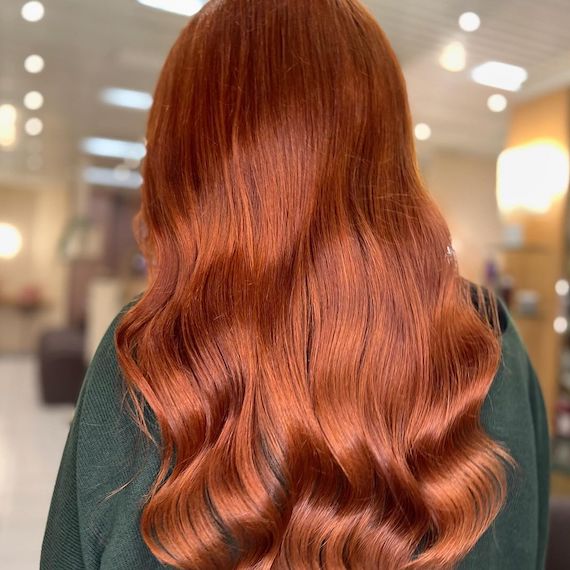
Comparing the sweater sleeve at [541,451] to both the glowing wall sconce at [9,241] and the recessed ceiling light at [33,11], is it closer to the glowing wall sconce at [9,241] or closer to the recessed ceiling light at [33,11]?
the recessed ceiling light at [33,11]

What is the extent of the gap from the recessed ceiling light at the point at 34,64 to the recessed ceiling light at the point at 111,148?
3.13ft

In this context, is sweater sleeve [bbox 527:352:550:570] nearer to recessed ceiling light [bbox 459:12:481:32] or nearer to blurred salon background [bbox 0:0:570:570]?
blurred salon background [bbox 0:0:570:570]

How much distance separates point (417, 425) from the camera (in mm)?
536

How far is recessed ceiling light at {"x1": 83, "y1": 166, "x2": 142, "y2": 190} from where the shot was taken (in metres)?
4.41

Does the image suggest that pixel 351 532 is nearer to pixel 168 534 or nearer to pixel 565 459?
pixel 168 534

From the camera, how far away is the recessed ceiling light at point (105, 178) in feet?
14.5

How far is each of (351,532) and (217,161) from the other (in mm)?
383

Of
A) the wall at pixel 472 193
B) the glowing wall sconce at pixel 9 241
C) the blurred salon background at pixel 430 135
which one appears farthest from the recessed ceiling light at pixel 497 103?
the glowing wall sconce at pixel 9 241

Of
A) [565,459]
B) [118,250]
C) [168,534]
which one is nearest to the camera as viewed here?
[168,534]

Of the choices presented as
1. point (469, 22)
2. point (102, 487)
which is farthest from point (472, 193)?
point (102, 487)

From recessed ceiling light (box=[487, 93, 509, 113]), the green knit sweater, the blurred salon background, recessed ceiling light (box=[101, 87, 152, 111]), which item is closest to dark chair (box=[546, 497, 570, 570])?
the blurred salon background

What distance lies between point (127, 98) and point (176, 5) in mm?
1342

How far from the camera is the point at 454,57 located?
245cm

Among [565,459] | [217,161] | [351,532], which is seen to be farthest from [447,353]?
[565,459]
